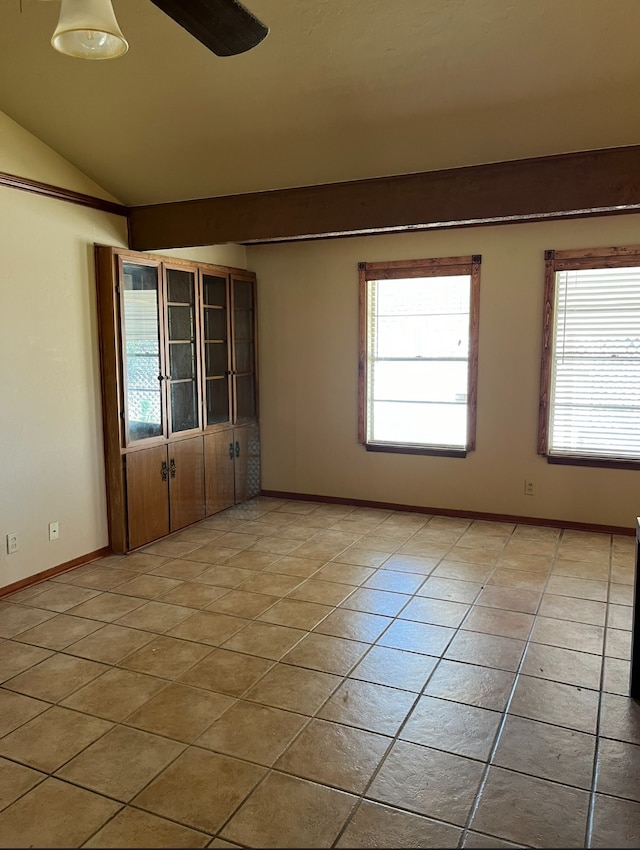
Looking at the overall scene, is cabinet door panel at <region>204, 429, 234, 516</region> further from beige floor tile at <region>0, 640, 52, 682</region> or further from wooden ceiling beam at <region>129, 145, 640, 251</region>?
beige floor tile at <region>0, 640, 52, 682</region>

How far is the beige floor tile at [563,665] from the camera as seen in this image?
9.09 feet

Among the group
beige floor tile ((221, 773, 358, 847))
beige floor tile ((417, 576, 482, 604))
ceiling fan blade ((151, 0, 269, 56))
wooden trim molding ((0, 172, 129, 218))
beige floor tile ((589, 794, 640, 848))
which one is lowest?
beige floor tile ((417, 576, 482, 604))

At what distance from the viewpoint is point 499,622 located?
3.35 meters

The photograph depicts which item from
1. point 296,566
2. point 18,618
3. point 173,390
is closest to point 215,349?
point 173,390

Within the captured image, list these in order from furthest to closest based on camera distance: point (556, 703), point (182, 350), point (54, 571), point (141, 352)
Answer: point (182, 350)
point (141, 352)
point (54, 571)
point (556, 703)

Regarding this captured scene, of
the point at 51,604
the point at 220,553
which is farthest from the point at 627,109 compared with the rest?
the point at 51,604

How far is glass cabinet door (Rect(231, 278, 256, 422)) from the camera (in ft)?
18.4

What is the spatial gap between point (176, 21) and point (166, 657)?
2.55 meters

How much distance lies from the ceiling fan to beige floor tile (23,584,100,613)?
9.14 feet

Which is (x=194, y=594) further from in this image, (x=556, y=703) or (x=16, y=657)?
(x=556, y=703)

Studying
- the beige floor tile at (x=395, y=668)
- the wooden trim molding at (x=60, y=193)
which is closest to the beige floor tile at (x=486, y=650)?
the beige floor tile at (x=395, y=668)

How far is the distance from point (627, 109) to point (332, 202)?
1.57 m

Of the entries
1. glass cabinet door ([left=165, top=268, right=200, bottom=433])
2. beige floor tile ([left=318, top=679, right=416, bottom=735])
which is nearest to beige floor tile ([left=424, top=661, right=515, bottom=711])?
beige floor tile ([left=318, top=679, right=416, bottom=735])

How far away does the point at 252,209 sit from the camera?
155 inches
